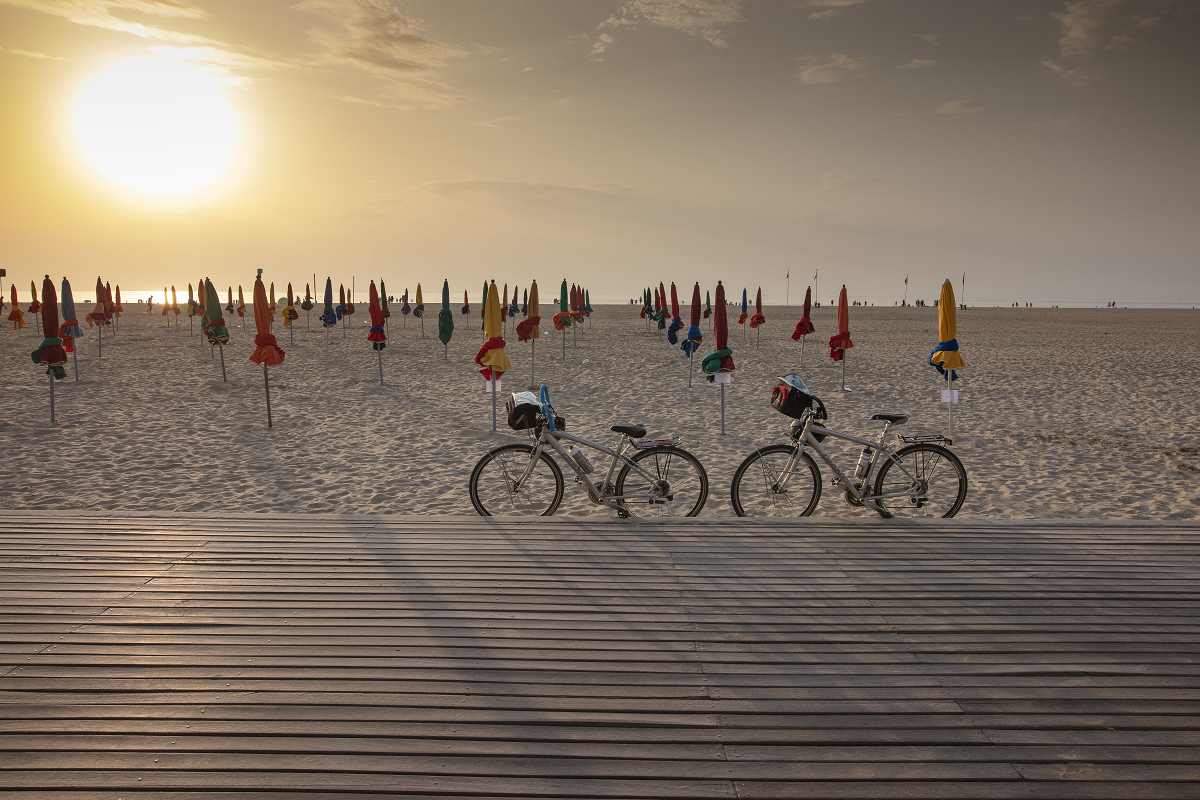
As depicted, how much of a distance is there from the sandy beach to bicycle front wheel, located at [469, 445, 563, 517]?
34 centimetres

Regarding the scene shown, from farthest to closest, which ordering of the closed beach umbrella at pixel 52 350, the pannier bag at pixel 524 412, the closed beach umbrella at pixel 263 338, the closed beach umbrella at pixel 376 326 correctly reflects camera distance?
1. the closed beach umbrella at pixel 376 326
2. the closed beach umbrella at pixel 52 350
3. the closed beach umbrella at pixel 263 338
4. the pannier bag at pixel 524 412

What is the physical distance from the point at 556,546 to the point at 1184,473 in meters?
8.21

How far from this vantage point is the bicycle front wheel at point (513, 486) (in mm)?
5406

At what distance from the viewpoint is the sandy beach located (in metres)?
7.20

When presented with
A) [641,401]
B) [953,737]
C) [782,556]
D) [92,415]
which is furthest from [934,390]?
[92,415]

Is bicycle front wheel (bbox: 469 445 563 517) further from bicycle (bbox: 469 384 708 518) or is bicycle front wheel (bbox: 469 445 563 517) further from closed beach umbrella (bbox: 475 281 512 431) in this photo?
closed beach umbrella (bbox: 475 281 512 431)

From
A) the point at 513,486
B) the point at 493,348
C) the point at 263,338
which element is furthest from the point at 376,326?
the point at 513,486

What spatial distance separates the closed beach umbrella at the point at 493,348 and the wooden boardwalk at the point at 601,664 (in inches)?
209

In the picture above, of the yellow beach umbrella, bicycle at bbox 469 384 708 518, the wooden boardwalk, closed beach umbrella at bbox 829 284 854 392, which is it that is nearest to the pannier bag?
bicycle at bbox 469 384 708 518

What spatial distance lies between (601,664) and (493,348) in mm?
7340

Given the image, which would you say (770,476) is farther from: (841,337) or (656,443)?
(841,337)

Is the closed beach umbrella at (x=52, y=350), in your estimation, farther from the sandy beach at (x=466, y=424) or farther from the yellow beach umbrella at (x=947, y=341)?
the yellow beach umbrella at (x=947, y=341)

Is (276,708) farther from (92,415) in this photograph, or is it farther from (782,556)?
(92,415)

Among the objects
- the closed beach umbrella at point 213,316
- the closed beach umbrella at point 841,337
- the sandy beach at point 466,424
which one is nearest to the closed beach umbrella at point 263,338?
the sandy beach at point 466,424
